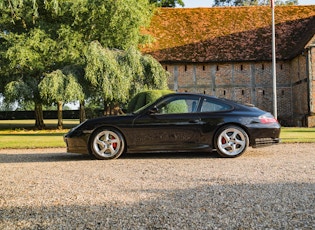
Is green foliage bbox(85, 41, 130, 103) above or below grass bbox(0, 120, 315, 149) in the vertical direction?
above

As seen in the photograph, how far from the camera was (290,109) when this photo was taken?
28.6 meters

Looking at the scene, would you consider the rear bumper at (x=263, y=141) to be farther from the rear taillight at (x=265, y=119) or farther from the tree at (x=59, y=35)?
the tree at (x=59, y=35)

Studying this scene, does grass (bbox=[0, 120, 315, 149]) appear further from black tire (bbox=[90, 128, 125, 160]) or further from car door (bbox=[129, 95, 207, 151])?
car door (bbox=[129, 95, 207, 151])

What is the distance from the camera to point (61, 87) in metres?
21.6

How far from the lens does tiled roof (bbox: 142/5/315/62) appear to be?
28359mm

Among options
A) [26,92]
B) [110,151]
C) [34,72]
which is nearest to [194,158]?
[110,151]

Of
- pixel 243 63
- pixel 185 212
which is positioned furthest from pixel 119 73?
pixel 185 212

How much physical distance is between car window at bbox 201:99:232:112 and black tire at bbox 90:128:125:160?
1.76 meters

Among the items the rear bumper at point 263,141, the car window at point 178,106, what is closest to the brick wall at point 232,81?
the car window at point 178,106

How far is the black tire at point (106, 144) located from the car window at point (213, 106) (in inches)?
69.4

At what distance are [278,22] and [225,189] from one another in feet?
93.7

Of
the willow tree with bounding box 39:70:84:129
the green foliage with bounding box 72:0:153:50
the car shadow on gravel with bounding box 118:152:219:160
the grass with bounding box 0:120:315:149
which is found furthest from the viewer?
the green foliage with bounding box 72:0:153:50

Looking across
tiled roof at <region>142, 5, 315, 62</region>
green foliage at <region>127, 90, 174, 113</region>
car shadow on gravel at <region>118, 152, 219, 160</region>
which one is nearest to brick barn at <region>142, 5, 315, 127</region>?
tiled roof at <region>142, 5, 315, 62</region>

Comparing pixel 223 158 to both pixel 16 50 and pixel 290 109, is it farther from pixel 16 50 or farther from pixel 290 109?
pixel 290 109
